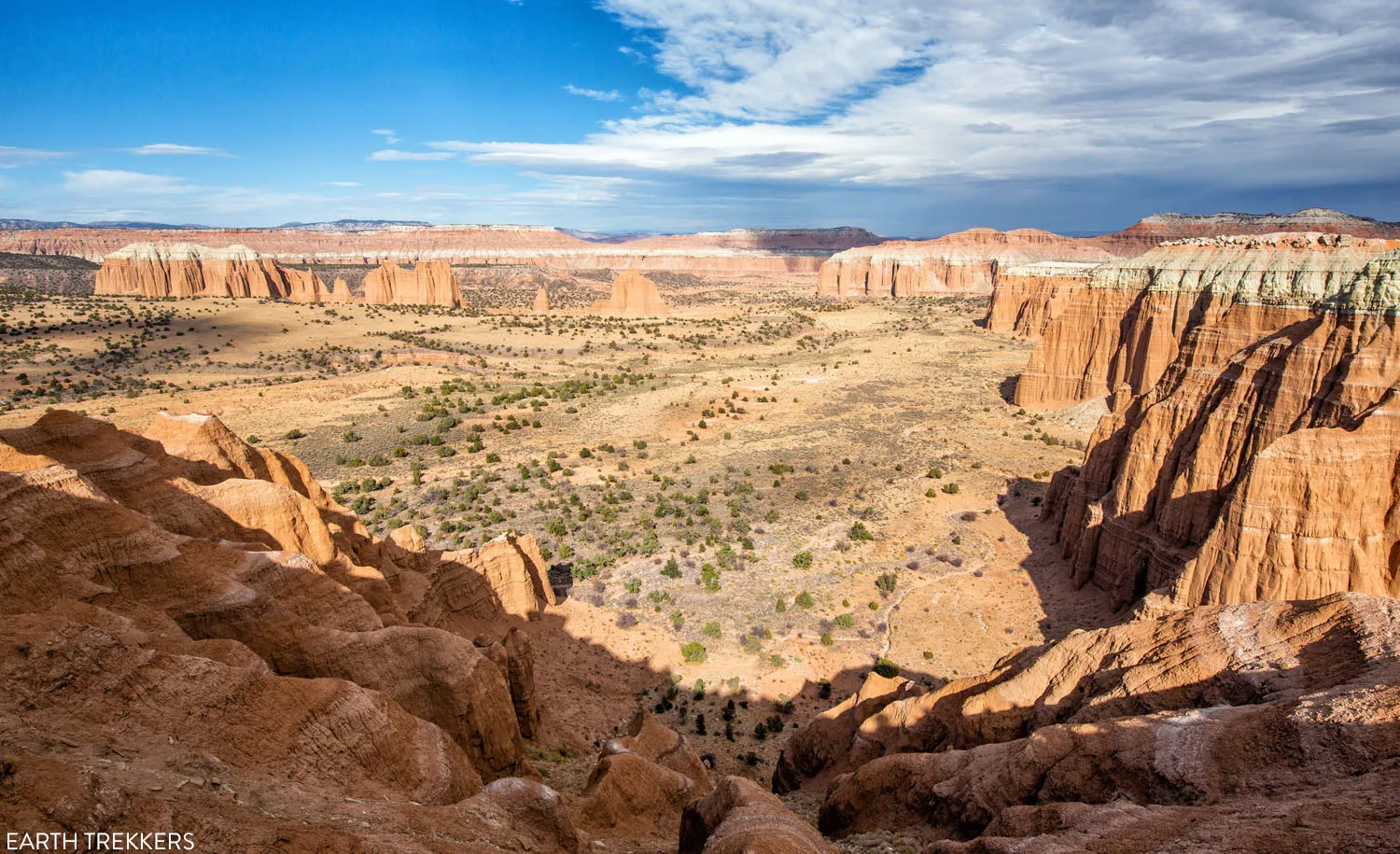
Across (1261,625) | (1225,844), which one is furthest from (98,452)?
(1261,625)

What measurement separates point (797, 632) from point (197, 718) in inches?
731

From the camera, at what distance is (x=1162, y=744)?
9078 millimetres

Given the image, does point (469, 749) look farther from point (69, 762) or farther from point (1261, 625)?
point (1261, 625)

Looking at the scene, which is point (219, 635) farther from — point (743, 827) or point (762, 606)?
point (762, 606)

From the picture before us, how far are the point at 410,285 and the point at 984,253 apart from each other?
13728cm

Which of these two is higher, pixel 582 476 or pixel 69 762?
pixel 69 762

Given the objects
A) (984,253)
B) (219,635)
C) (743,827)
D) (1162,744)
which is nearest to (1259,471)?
(1162,744)

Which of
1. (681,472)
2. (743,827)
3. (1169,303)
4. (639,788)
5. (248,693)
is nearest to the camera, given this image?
(248,693)

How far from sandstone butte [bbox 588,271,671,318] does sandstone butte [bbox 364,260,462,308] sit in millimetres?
29712

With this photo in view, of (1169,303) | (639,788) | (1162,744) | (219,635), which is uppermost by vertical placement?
(1169,303)

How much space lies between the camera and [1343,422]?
61.4ft

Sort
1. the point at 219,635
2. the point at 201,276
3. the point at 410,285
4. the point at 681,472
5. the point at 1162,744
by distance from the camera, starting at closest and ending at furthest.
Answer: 1. the point at 1162,744
2. the point at 219,635
3. the point at 681,472
4. the point at 201,276
5. the point at 410,285

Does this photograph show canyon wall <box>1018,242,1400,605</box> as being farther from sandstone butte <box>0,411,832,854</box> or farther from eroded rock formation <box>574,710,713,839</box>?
sandstone butte <box>0,411,832,854</box>

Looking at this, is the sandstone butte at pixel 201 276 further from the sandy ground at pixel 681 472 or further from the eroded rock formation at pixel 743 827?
the eroded rock formation at pixel 743 827
